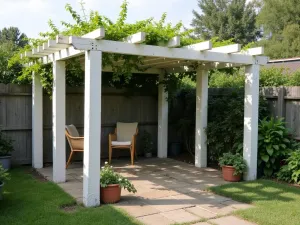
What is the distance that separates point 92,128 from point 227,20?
1068 inches

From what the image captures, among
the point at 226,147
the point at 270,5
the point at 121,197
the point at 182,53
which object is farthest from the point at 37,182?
the point at 270,5

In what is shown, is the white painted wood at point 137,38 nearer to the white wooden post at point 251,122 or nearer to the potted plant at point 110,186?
the potted plant at point 110,186

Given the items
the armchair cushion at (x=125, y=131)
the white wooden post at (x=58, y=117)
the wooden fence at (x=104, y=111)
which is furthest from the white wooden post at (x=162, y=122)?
the white wooden post at (x=58, y=117)

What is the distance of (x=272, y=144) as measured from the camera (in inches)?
209

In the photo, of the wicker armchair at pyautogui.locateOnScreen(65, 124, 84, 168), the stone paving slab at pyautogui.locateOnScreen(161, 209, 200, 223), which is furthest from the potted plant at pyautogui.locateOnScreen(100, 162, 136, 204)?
the wicker armchair at pyautogui.locateOnScreen(65, 124, 84, 168)

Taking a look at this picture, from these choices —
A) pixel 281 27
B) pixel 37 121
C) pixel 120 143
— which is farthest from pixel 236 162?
pixel 281 27

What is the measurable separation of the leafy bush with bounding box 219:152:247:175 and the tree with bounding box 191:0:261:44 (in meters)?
21.6

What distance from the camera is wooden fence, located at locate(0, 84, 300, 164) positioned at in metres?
5.48

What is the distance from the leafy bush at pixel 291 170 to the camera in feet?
16.0

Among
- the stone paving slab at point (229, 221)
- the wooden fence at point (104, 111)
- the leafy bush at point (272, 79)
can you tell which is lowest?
the stone paving slab at point (229, 221)

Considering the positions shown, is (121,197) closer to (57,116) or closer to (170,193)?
(170,193)

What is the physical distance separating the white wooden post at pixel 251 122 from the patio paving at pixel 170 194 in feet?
1.74

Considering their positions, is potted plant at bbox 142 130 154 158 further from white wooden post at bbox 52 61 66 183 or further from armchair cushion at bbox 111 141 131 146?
white wooden post at bbox 52 61 66 183

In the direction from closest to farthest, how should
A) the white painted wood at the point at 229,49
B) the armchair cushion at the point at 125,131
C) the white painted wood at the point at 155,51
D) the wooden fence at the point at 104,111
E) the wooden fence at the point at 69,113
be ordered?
the white painted wood at the point at 155,51
the white painted wood at the point at 229,49
the wooden fence at the point at 104,111
the wooden fence at the point at 69,113
the armchair cushion at the point at 125,131
